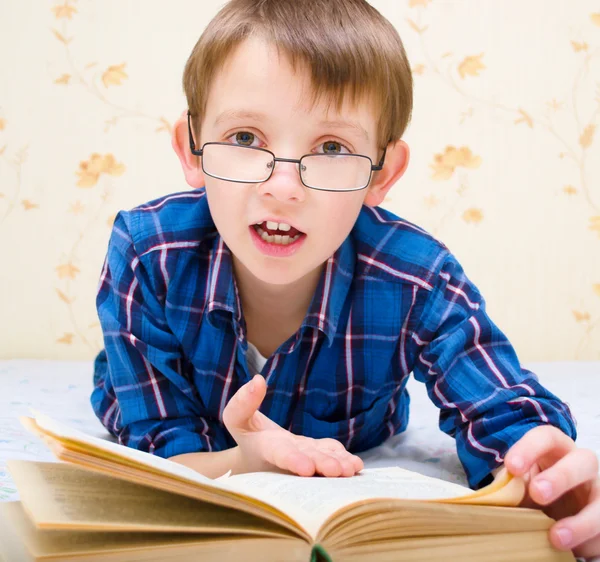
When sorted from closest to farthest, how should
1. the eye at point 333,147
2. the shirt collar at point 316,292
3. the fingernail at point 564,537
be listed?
the fingernail at point 564,537
the eye at point 333,147
the shirt collar at point 316,292

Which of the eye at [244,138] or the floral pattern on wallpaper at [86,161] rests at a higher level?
the eye at [244,138]

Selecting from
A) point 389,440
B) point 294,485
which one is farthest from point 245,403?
point 389,440

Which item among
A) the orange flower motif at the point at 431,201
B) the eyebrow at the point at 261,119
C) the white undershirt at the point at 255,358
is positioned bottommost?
the white undershirt at the point at 255,358

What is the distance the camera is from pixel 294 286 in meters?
1.15

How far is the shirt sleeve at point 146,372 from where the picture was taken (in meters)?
1.02

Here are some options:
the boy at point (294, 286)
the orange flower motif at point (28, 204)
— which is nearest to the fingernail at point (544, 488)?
the boy at point (294, 286)

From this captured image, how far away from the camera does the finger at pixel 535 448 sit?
65cm

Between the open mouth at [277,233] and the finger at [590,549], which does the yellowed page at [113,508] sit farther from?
the open mouth at [277,233]

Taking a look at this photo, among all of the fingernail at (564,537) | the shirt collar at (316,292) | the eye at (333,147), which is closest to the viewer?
the fingernail at (564,537)

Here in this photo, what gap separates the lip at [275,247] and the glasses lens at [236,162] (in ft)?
0.23

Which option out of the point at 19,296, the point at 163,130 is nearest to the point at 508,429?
the point at 163,130

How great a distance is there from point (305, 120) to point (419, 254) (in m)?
0.30

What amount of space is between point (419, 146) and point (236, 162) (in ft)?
4.01

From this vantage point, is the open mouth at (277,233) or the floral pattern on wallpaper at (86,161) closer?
the open mouth at (277,233)
